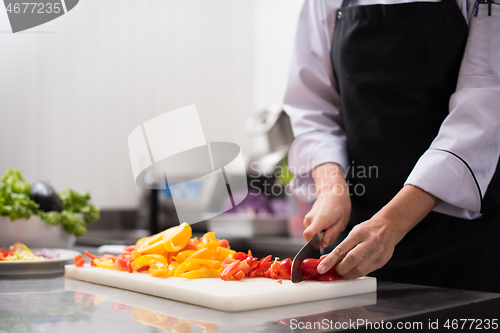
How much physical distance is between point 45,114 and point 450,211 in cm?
210

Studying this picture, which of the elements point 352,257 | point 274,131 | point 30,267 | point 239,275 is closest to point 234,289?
point 239,275

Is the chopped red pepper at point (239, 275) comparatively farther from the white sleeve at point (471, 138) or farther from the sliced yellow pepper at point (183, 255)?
the white sleeve at point (471, 138)

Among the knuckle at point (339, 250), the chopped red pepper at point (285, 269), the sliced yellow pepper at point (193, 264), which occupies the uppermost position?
the knuckle at point (339, 250)

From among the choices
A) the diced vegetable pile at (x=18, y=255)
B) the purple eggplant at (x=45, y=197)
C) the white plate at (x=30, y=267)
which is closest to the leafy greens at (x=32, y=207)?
the purple eggplant at (x=45, y=197)

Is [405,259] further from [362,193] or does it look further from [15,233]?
[15,233]

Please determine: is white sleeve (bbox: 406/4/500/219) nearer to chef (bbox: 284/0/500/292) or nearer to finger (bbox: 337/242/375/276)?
chef (bbox: 284/0/500/292)

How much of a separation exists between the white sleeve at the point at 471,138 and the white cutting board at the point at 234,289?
244 mm

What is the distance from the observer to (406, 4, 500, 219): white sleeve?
842mm

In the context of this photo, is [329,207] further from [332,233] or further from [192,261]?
[192,261]

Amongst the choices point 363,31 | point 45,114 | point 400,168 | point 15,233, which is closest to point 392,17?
point 363,31

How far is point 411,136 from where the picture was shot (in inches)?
39.6

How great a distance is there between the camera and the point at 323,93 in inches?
46.9

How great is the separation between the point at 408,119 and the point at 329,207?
0.28 meters

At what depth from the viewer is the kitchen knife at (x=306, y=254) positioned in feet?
2.30
